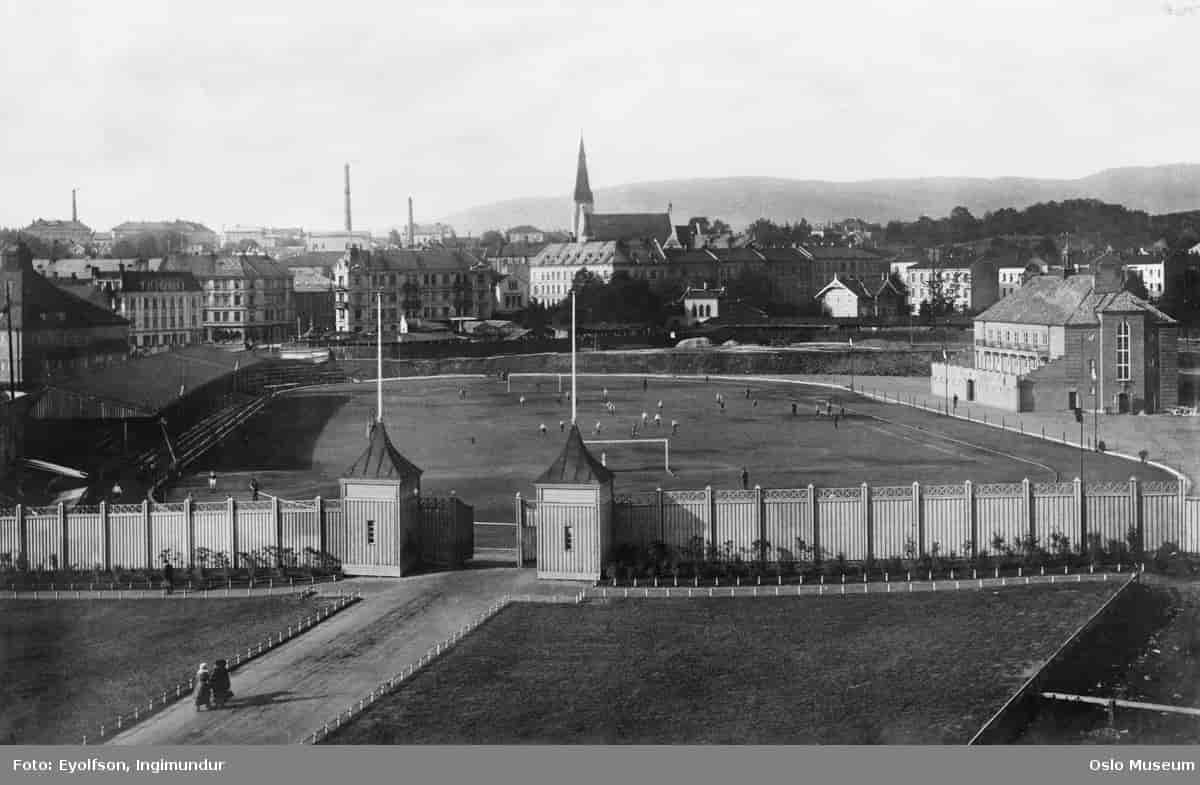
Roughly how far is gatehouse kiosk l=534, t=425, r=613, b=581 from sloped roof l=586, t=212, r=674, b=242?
4048 inches

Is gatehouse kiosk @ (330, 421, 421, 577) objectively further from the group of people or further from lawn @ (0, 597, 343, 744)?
the group of people

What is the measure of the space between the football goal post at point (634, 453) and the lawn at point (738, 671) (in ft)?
64.9

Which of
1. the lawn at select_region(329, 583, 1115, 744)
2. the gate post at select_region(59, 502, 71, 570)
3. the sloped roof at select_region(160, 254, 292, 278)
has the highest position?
the sloped roof at select_region(160, 254, 292, 278)

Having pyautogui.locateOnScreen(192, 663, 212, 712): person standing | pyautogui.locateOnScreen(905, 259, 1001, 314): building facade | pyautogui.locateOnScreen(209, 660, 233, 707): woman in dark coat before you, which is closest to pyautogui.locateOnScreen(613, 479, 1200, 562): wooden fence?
pyautogui.locateOnScreen(209, 660, 233, 707): woman in dark coat

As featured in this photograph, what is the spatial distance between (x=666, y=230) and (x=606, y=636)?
395 ft

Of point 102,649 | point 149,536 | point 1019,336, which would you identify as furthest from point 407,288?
point 102,649

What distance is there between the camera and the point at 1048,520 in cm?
2805

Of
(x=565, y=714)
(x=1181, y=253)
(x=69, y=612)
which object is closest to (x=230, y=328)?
(x=1181, y=253)

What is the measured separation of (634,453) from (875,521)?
68.7ft

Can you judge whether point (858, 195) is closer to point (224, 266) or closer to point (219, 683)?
point (219, 683)

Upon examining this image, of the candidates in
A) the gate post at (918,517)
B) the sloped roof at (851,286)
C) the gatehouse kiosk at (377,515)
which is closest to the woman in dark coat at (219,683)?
the gatehouse kiosk at (377,515)

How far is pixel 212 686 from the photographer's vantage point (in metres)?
19.7

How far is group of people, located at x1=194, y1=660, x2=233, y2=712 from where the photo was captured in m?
19.6

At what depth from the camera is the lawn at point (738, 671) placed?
61.1 feet
